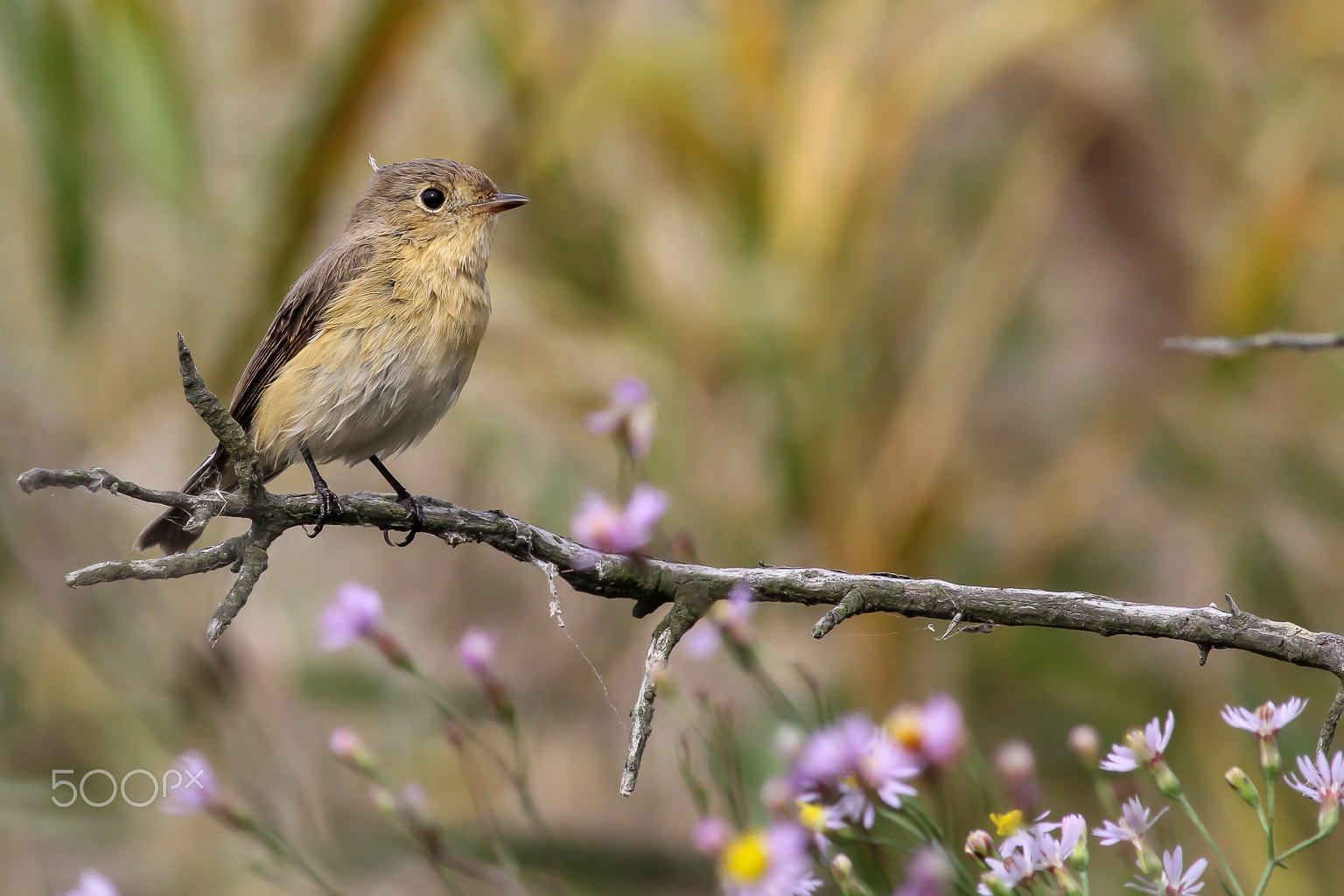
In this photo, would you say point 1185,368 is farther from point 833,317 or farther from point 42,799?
point 42,799

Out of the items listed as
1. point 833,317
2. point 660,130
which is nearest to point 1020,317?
point 833,317

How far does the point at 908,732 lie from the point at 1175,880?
0.31 metres

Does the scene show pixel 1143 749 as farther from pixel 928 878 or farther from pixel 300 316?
pixel 300 316

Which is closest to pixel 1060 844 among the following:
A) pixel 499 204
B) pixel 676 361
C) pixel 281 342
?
pixel 499 204

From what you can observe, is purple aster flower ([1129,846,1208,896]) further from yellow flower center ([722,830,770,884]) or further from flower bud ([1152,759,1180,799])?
yellow flower center ([722,830,770,884])

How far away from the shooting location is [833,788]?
1349 millimetres

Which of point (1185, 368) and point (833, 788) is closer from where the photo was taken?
point (833, 788)

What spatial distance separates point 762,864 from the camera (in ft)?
3.58

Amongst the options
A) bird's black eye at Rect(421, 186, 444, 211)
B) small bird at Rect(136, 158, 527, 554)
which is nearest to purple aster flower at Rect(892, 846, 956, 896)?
small bird at Rect(136, 158, 527, 554)

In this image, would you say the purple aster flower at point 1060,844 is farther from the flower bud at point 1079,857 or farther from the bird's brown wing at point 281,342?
the bird's brown wing at point 281,342

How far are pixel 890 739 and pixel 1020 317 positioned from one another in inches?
157

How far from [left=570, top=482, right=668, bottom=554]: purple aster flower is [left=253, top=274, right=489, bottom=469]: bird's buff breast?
1.25 metres

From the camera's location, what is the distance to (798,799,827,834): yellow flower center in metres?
1.25

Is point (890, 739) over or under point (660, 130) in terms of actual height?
under
